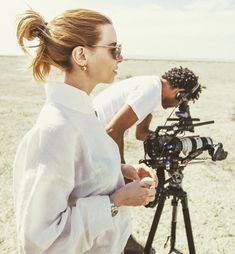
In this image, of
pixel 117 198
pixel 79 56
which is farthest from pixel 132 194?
pixel 79 56

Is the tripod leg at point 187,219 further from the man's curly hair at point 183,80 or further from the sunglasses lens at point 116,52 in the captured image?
the sunglasses lens at point 116,52

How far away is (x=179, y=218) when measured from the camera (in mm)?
4961

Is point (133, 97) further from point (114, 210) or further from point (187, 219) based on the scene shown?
point (114, 210)

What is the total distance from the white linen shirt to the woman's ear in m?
0.13

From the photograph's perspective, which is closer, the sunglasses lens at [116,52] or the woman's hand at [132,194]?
the woman's hand at [132,194]

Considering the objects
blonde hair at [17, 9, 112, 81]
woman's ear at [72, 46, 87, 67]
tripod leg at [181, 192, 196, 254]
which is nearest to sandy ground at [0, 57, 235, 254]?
blonde hair at [17, 9, 112, 81]

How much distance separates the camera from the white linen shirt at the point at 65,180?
126 cm

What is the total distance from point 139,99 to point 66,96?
1936mm

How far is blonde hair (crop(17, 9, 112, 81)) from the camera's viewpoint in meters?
1.43

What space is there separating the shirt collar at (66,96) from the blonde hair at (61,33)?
0.45 ft

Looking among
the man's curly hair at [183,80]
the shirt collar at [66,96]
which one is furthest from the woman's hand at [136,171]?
the man's curly hair at [183,80]

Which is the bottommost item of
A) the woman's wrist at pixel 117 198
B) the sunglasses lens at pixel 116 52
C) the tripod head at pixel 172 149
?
the tripod head at pixel 172 149

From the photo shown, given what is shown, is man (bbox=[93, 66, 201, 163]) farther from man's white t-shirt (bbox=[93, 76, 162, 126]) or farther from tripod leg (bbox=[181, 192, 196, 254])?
tripod leg (bbox=[181, 192, 196, 254])

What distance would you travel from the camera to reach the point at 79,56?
1458 millimetres
